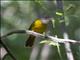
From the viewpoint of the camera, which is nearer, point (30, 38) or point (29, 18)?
point (30, 38)

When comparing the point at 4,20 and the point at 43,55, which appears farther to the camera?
the point at 4,20

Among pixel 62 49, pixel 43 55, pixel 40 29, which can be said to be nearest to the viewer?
pixel 62 49

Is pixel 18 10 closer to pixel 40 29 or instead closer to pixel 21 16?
pixel 21 16

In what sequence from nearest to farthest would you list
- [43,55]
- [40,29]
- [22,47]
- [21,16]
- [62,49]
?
[62,49] < [40,29] < [43,55] < [22,47] < [21,16]

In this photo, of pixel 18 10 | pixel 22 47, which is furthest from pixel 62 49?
pixel 18 10

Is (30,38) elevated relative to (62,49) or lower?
lower

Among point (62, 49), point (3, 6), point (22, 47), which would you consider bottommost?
point (22, 47)

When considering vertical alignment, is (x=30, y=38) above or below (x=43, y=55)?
above

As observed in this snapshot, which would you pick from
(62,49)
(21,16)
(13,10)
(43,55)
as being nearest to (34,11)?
(21,16)

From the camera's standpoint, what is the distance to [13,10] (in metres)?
4.86

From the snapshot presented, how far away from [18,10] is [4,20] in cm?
26

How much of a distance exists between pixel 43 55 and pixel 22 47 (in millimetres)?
566

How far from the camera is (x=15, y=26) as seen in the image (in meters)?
4.47

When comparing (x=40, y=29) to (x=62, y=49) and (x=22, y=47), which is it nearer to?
(x=22, y=47)
